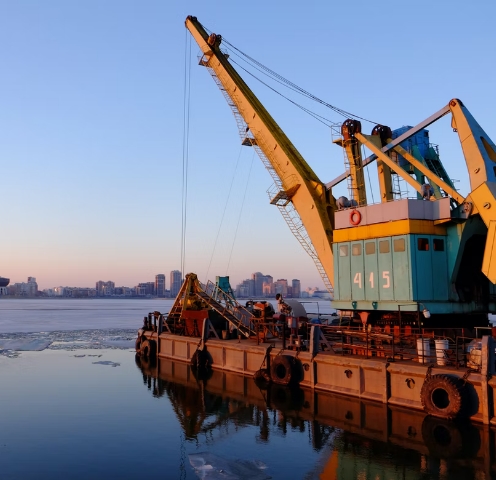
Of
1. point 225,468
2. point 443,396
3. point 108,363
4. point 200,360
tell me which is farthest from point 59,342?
point 443,396

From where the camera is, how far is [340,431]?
64.7ft

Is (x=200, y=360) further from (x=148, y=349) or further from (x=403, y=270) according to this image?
(x=403, y=270)

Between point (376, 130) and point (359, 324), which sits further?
point (376, 130)

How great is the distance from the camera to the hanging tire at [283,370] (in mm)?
25845

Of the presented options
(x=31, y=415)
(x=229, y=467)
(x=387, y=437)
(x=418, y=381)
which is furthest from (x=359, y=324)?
(x=31, y=415)

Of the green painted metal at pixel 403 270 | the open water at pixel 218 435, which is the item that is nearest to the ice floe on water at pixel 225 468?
the open water at pixel 218 435

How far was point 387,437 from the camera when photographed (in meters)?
18.5

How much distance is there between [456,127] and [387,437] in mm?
15240

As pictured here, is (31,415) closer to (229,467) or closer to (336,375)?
(229,467)

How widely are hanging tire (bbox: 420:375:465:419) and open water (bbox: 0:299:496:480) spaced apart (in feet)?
1.60

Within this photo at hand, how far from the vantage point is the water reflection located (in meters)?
16.0

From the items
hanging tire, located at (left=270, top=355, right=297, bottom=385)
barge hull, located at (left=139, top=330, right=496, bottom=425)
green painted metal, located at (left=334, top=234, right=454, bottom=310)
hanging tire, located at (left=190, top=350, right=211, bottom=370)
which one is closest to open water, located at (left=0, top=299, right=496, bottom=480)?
barge hull, located at (left=139, top=330, right=496, bottom=425)

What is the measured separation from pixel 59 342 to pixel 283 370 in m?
36.4

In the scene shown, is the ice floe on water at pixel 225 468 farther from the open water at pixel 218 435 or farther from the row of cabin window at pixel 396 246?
the row of cabin window at pixel 396 246
